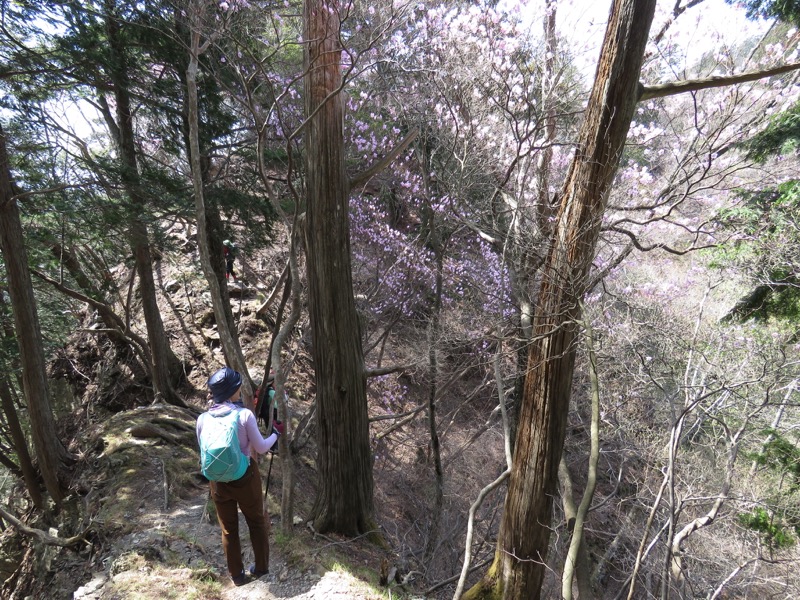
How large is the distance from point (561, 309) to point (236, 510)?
303 centimetres

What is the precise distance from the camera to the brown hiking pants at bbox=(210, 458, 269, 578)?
3.45m

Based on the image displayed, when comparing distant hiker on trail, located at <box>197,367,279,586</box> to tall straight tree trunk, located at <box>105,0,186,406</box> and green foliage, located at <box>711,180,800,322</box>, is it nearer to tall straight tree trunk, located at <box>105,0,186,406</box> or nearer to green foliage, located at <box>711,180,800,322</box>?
tall straight tree trunk, located at <box>105,0,186,406</box>

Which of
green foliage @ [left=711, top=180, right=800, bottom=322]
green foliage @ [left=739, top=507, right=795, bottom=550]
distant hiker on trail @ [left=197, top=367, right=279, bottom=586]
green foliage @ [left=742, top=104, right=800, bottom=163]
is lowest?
green foliage @ [left=739, top=507, right=795, bottom=550]

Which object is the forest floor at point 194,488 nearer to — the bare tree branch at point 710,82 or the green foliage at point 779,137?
the bare tree branch at point 710,82

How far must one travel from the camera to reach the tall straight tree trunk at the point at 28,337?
18.3 feet

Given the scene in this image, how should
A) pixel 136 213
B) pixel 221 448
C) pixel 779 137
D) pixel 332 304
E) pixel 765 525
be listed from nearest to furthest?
pixel 221 448 < pixel 332 304 < pixel 765 525 < pixel 779 137 < pixel 136 213

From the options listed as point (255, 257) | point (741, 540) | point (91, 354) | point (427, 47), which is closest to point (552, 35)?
point (427, 47)

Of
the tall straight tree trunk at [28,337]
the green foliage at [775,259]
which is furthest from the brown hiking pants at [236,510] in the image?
the green foliage at [775,259]

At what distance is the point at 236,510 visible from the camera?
353 cm

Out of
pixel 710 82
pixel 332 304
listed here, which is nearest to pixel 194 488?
pixel 332 304

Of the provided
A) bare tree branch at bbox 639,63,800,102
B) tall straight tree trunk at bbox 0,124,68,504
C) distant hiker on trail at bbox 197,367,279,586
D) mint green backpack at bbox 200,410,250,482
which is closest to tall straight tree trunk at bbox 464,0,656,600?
bare tree branch at bbox 639,63,800,102

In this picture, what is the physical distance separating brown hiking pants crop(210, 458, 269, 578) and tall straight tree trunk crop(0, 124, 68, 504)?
13.4 feet

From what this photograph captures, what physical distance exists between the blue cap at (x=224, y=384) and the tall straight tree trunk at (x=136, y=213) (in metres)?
4.28

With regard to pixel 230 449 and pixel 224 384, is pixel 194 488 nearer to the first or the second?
pixel 230 449
